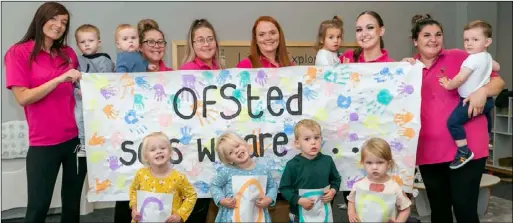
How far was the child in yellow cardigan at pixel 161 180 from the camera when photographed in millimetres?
2510

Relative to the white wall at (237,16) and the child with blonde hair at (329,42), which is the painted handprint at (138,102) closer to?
the child with blonde hair at (329,42)

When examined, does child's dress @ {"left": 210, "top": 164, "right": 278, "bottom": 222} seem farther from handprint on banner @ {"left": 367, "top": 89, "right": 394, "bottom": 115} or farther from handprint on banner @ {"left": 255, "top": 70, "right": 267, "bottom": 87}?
handprint on banner @ {"left": 367, "top": 89, "right": 394, "bottom": 115}

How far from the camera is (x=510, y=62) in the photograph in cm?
709

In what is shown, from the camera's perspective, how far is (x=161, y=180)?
2535 mm

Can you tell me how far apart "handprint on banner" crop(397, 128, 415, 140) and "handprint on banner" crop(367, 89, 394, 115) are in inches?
5.6

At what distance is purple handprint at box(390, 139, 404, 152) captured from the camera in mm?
2840

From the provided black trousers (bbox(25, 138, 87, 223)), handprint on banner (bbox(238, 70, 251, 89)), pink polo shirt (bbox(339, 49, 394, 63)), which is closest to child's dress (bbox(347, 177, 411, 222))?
pink polo shirt (bbox(339, 49, 394, 63))

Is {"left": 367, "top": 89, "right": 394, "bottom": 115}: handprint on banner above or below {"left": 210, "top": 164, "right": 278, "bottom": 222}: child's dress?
above

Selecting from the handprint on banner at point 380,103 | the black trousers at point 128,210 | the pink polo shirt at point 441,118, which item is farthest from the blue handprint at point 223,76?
the pink polo shirt at point 441,118

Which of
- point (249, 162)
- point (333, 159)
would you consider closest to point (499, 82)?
point (333, 159)

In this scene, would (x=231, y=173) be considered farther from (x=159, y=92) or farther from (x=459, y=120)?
(x=459, y=120)

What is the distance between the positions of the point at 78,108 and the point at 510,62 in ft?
20.1

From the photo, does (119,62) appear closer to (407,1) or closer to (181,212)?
(181,212)

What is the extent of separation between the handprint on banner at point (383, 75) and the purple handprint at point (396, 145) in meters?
0.33
